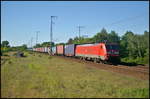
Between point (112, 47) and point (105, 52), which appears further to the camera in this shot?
point (112, 47)

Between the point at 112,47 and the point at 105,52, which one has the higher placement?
the point at 112,47

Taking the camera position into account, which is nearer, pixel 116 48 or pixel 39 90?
pixel 39 90

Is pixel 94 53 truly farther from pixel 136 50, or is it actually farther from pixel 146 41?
pixel 146 41

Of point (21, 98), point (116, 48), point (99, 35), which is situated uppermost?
point (99, 35)

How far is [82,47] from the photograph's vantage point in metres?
40.8

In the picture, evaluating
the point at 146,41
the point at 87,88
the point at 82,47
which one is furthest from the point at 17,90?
the point at 146,41

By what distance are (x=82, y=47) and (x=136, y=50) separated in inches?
732

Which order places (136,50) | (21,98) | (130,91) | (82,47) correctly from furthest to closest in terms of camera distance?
(136,50)
(82,47)
(130,91)
(21,98)

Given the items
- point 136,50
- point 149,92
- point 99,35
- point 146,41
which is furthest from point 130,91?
point 99,35

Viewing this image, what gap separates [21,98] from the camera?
1033 centimetres

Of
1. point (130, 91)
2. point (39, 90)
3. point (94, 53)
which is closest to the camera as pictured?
point (130, 91)

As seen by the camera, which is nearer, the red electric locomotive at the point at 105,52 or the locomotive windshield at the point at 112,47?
the red electric locomotive at the point at 105,52

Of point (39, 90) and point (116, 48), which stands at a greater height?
point (116, 48)

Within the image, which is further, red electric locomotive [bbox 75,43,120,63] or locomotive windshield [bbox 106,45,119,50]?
locomotive windshield [bbox 106,45,119,50]
